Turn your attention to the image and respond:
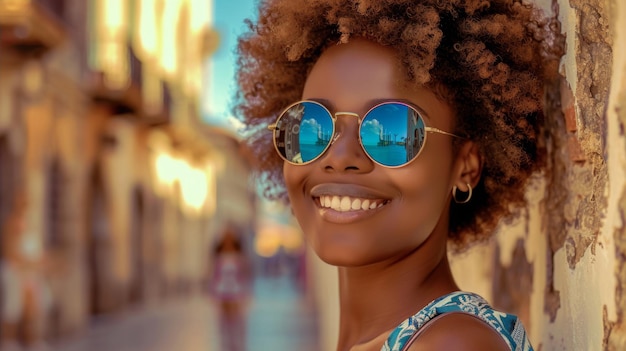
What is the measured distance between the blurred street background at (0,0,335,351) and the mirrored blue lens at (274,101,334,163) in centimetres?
65

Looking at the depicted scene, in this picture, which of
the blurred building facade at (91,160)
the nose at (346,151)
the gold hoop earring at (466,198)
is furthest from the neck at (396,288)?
the blurred building facade at (91,160)

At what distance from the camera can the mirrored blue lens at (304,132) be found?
1.71 metres

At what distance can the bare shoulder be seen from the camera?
1.35 meters

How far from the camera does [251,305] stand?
1919cm

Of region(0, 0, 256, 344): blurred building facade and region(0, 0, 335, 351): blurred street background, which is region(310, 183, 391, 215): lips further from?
region(0, 0, 256, 344): blurred building facade

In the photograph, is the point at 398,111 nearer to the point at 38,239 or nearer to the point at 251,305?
the point at 38,239

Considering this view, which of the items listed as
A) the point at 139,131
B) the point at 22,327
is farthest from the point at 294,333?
the point at 139,131

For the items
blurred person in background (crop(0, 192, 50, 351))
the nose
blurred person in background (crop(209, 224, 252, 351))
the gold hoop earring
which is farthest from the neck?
blurred person in background (crop(0, 192, 50, 351))

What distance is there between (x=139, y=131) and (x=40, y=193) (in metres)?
8.20

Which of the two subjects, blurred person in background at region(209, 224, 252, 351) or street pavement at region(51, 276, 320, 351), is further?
street pavement at region(51, 276, 320, 351)

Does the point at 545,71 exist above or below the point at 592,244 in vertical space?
above

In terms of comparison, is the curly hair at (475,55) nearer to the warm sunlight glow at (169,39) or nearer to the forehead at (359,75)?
the forehead at (359,75)

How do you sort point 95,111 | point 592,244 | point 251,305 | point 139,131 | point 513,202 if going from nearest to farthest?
point 592,244 < point 513,202 < point 95,111 < point 251,305 < point 139,131

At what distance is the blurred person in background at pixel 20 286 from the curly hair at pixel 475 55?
9.52 meters
